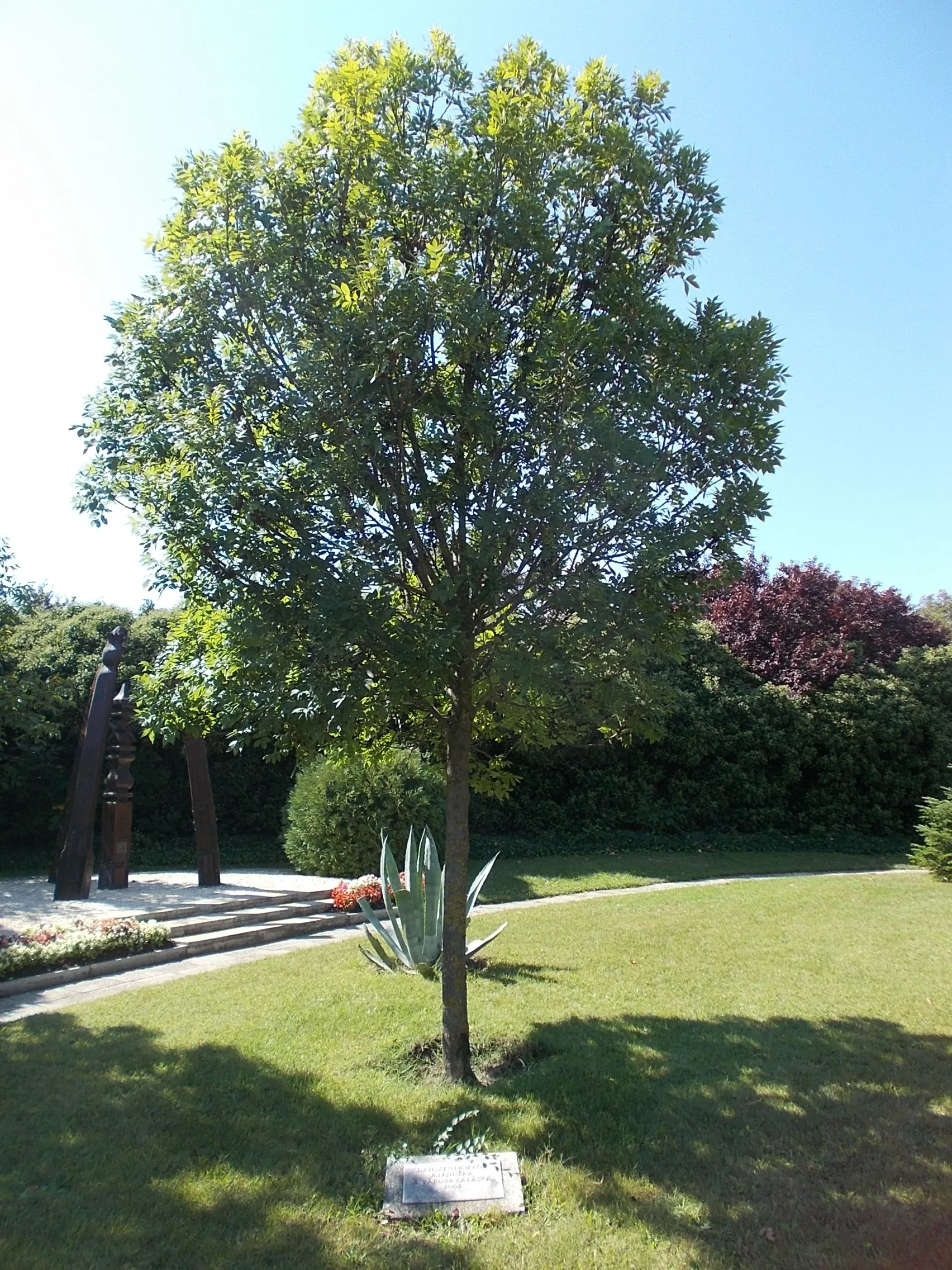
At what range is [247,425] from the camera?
15.2 ft

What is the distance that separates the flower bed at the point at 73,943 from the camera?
7211mm

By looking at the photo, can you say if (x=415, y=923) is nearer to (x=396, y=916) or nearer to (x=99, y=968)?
(x=396, y=916)

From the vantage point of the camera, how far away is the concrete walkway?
6.60m

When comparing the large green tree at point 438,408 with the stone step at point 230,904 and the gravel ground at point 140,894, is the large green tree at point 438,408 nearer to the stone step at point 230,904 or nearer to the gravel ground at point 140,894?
the stone step at point 230,904

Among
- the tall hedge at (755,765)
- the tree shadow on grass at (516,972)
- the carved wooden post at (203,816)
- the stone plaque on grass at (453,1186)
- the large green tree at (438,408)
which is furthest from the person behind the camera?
the tall hedge at (755,765)

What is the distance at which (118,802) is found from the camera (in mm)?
11617

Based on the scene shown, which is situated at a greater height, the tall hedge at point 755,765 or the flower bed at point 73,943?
the tall hedge at point 755,765

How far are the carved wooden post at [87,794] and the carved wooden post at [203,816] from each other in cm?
116

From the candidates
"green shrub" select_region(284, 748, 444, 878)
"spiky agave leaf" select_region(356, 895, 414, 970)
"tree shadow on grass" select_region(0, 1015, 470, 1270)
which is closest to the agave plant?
"spiky agave leaf" select_region(356, 895, 414, 970)

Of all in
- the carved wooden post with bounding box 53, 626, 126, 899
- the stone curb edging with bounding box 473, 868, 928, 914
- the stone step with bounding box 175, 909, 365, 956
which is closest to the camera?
the stone step with bounding box 175, 909, 365, 956

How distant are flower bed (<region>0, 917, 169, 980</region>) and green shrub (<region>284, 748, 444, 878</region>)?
12.4ft

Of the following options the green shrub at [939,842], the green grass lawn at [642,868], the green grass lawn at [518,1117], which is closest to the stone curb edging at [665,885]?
the green grass lawn at [642,868]

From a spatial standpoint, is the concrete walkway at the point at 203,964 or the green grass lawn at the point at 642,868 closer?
the concrete walkway at the point at 203,964

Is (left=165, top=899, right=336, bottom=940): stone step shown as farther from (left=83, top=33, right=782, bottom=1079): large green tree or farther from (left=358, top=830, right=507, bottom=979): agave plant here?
(left=83, top=33, right=782, bottom=1079): large green tree
